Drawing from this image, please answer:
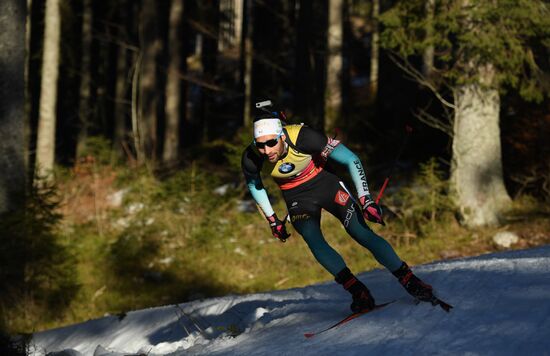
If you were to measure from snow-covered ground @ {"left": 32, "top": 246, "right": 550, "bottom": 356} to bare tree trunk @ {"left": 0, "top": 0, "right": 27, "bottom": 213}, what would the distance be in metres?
2.51

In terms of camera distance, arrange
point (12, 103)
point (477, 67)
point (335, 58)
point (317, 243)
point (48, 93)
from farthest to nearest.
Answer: point (335, 58)
point (48, 93)
point (477, 67)
point (12, 103)
point (317, 243)

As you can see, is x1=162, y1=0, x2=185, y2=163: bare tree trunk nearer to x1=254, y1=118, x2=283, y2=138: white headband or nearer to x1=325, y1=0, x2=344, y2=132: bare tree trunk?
x1=325, y1=0, x2=344, y2=132: bare tree trunk

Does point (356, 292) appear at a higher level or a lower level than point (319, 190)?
lower

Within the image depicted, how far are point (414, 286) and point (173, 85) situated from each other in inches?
667

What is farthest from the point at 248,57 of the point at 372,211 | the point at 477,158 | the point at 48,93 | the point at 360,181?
the point at 372,211

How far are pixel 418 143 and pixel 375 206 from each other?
446 inches

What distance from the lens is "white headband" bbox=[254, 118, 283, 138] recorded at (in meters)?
6.40

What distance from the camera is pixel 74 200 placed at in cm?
1670

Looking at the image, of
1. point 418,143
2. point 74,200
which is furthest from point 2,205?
point 418,143

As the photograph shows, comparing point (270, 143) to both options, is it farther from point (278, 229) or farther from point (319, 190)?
point (278, 229)

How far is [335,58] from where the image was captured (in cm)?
1756

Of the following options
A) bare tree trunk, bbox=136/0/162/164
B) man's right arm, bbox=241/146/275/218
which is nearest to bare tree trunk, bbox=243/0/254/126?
bare tree trunk, bbox=136/0/162/164

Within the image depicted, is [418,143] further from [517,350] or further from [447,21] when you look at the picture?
[517,350]

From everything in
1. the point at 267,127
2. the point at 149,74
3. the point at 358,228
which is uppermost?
the point at 149,74
